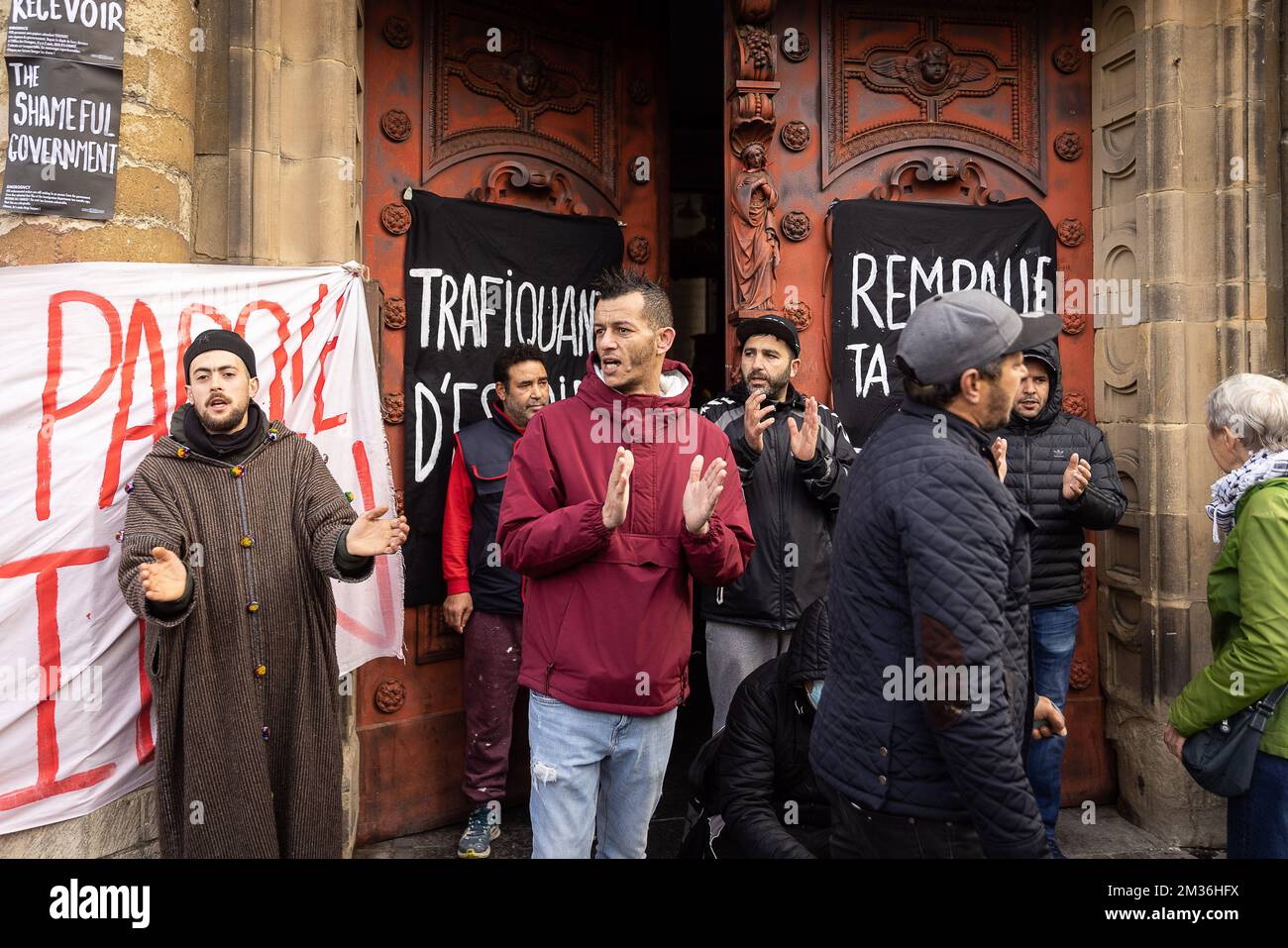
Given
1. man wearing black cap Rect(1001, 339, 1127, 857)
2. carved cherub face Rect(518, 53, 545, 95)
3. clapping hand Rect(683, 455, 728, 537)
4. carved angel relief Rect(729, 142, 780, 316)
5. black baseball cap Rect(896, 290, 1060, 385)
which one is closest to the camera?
black baseball cap Rect(896, 290, 1060, 385)

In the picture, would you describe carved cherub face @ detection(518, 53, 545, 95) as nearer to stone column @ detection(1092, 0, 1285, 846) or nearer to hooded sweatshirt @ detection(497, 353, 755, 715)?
hooded sweatshirt @ detection(497, 353, 755, 715)

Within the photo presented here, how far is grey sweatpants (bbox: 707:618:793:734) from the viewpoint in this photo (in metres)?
4.07

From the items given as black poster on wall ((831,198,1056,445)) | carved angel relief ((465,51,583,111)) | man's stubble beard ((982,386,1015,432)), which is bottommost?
man's stubble beard ((982,386,1015,432))

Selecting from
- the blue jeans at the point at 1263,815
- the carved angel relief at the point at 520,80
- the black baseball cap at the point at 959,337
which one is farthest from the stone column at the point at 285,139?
the blue jeans at the point at 1263,815

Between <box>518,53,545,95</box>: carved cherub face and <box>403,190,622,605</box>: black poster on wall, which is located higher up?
<box>518,53,545,95</box>: carved cherub face

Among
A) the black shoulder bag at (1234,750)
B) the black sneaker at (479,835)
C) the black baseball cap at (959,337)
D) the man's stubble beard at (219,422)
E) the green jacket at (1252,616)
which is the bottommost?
the black sneaker at (479,835)

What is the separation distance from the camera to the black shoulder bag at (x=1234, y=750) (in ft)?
9.76

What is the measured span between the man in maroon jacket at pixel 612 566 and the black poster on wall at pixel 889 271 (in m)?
2.05

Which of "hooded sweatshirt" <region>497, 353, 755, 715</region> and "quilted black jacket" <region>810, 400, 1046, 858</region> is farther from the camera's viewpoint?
"hooded sweatshirt" <region>497, 353, 755, 715</region>

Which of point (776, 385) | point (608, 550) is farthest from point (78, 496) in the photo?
point (776, 385)

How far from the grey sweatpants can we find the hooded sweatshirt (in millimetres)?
1083

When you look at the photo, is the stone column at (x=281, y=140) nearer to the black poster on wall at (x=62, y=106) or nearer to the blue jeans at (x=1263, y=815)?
the black poster on wall at (x=62, y=106)

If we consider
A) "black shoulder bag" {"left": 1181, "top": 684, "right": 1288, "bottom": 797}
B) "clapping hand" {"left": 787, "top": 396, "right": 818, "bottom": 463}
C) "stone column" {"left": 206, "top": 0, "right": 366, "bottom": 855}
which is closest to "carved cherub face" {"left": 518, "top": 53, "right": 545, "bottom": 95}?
"stone column" {"left": 206, "top": 0, "right": 366, "bottom": 855}

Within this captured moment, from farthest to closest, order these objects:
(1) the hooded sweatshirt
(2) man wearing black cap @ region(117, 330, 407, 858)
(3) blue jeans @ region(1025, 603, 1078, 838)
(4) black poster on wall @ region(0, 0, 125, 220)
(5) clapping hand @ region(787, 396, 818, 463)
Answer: (3) blue jeans @ region(1025, 603, 1078, 838) < (5) clapping hand @ region(787, 396, 818, 463) < (4) black poster on wall @ region(0, 0, 125, 220) < (2) man wearing black cap @ region(117, 330, 407, 858) < (1) the hooded sweatshirt
